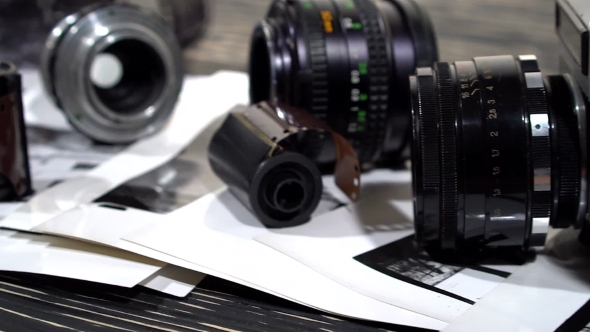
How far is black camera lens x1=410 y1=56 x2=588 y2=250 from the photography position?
0.55 m

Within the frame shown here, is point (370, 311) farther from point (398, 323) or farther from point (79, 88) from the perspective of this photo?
point (79, 88)

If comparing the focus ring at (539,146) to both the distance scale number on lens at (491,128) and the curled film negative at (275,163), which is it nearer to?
the distance scale number on lens at (491,128)

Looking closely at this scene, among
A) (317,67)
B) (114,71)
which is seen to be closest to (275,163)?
(317,67)

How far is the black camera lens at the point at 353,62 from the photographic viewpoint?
28.1 inches

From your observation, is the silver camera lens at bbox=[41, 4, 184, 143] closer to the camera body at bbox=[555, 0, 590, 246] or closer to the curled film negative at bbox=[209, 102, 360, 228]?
the curled film negative at bbox=[209, 102, 360, 228]

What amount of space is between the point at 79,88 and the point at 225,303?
378 millimetres

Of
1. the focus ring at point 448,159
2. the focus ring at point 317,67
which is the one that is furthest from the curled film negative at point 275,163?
the focus ring at point 448,159

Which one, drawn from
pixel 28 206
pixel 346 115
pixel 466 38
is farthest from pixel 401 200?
pixel 466 38

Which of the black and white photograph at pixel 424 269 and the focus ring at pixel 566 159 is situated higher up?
the focus ring at pixel 566 159

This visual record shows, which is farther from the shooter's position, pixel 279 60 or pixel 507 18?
pixel 507 18

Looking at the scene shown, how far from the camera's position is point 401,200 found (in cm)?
73

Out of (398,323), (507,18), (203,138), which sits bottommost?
(398,323)

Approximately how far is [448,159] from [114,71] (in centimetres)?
52

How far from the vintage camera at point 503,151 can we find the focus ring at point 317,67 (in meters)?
0.15
